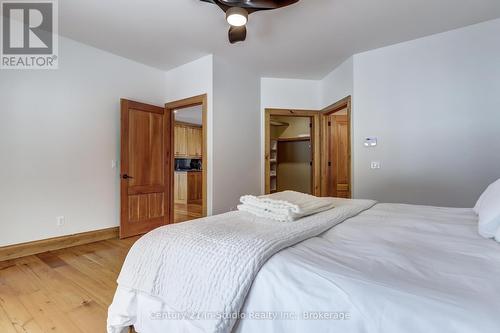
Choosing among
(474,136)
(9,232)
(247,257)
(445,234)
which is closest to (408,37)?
(474,136)

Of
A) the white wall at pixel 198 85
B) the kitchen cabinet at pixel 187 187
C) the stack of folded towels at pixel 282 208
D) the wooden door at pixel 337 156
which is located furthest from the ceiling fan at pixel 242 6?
the kitchen cabinet at pixel 187 187

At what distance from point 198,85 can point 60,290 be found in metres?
2.91

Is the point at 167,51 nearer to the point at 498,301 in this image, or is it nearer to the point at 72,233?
the point at 72,233

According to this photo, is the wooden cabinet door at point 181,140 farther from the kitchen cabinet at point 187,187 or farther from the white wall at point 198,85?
the white wall at point 198,85

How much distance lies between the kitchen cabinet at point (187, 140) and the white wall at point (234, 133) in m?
3.10

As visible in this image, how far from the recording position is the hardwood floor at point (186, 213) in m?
4.71

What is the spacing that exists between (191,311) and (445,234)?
1.18m

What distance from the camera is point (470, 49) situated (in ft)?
8.94

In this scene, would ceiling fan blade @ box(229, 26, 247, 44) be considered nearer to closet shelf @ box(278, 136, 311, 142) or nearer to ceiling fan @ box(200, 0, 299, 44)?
ceiling fan @ box(200, 0, 299, 44)

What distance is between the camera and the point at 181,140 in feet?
23.1

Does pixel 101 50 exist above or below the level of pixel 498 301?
above

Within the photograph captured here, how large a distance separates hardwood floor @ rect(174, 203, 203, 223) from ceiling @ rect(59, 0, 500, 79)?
2876mm

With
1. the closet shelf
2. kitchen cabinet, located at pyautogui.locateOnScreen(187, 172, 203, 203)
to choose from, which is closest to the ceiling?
the closet shelf

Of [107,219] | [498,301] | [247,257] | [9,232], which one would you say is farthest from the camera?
[107,219]
